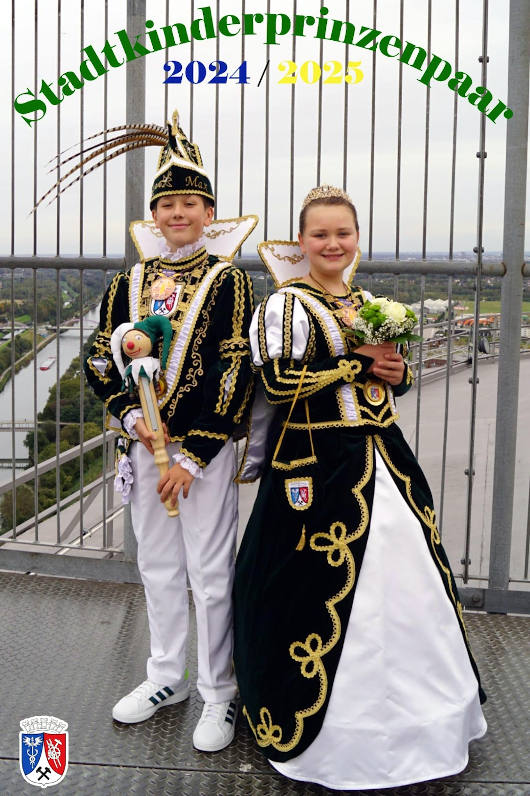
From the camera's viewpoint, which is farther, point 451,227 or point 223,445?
point 451,227

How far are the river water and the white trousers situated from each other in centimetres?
130

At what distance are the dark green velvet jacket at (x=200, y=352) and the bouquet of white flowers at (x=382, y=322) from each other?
1.22ft

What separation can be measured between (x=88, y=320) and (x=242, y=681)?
6.03 feet

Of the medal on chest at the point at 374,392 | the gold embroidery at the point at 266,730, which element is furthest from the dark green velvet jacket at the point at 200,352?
the gold embroidery at the point at 266,730

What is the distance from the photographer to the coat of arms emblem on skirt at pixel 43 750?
8.08 ft

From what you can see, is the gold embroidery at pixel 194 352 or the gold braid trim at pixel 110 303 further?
the gold braid trim at pixel 110 303

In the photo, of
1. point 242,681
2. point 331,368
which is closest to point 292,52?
point 331,368

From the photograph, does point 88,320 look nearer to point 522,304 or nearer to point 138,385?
point 138,385

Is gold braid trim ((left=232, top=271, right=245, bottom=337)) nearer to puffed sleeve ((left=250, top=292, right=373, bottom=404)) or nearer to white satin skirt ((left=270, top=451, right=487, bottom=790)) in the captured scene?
puffed sleeve ((left=250, top=292, right=373, bottom=404))

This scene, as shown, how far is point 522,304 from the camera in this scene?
350 centimetres

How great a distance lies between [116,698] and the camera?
2.92 metres

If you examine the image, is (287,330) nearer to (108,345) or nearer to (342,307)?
(342,307)

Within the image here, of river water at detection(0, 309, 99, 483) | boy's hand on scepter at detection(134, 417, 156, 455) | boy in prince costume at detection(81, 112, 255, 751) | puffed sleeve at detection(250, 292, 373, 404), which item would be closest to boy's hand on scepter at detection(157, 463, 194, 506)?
boy in prince costume at detection(81, 112, 255, 751)

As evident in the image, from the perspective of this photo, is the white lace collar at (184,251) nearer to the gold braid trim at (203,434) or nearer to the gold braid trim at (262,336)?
the gold braid trim at (262,336)
